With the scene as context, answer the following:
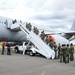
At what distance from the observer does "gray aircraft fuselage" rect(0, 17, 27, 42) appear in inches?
870

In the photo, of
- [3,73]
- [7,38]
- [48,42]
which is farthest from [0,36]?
[3,73]

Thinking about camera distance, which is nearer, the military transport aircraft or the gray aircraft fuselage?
the military transport aircraft

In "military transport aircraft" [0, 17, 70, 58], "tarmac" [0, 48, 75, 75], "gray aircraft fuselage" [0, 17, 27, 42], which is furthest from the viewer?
"gray aircraft fuselage" [0, 17, 27, 42]

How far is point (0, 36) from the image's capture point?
72.6 ft

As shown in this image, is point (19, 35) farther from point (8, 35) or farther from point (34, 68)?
point (34, 68)

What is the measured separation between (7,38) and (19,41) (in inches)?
105

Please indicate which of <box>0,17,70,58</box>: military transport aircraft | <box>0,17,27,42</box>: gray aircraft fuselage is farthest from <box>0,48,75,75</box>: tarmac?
<box>0,17,27,42</box>: gray aircraft fuselage

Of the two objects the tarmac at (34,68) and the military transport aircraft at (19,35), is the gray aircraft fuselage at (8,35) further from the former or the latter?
the tarmac at (34,68)

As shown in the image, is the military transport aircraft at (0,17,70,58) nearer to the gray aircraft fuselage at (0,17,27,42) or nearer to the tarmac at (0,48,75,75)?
the gray aircraft fuselage at (0,17,27,42)

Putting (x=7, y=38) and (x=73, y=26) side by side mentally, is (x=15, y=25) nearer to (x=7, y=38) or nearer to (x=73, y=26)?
(x=7, y=38)

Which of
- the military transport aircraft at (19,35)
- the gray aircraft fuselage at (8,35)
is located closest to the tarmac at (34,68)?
the military transport aircraft at (19,35)

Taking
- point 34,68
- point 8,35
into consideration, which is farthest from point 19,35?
point 34,68

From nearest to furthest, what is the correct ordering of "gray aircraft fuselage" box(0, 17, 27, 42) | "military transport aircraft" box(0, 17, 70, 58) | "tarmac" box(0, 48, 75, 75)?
"tarmac" box(0, 48, 75, 75) → "military transport aircraft" box(0, 17, 70, 58) → "gray aircraft fuselage" box(0, 17, 27, 42)

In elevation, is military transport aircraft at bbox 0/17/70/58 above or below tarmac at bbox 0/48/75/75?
above
